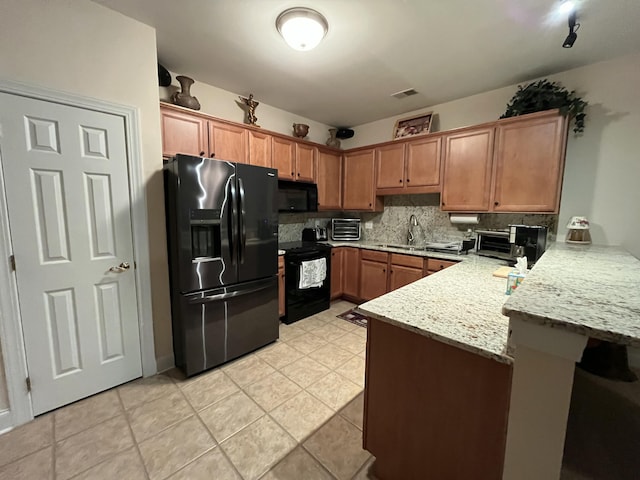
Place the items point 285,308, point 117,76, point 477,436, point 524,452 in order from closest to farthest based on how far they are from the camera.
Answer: point 524,452
point 477,436
point 117,76
point 285,308

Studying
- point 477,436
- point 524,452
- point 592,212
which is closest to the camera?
point 524,452

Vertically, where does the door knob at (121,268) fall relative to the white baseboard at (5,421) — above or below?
above

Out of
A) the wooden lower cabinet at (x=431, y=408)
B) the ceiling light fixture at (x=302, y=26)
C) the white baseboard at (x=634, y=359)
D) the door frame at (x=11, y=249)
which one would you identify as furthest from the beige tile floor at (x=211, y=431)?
the ceiling light fixture at (x=302, y=26)

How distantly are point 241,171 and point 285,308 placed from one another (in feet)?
5.37

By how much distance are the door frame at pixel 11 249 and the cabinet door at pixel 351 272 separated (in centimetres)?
242

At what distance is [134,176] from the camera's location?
1948mm

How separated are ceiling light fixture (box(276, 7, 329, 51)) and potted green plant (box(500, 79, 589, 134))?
199 centimetres

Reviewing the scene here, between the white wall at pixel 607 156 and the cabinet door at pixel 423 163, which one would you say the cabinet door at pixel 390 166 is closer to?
the cabinet door at pixel 423 163

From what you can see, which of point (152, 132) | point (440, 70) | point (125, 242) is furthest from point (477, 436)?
point (440, 70)

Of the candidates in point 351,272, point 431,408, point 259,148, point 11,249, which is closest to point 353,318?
point 351,272

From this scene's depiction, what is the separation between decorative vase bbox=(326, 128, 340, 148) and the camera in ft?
13.1

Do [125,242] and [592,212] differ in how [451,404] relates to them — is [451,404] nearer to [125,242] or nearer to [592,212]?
[125,242]

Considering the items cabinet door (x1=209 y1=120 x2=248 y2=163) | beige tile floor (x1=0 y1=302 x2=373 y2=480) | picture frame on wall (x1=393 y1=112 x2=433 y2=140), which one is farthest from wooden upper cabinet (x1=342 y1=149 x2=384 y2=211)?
beige tile floor (x1=0 y1=302 x2=373 y2=480)

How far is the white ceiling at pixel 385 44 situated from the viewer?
1714 millimetres
